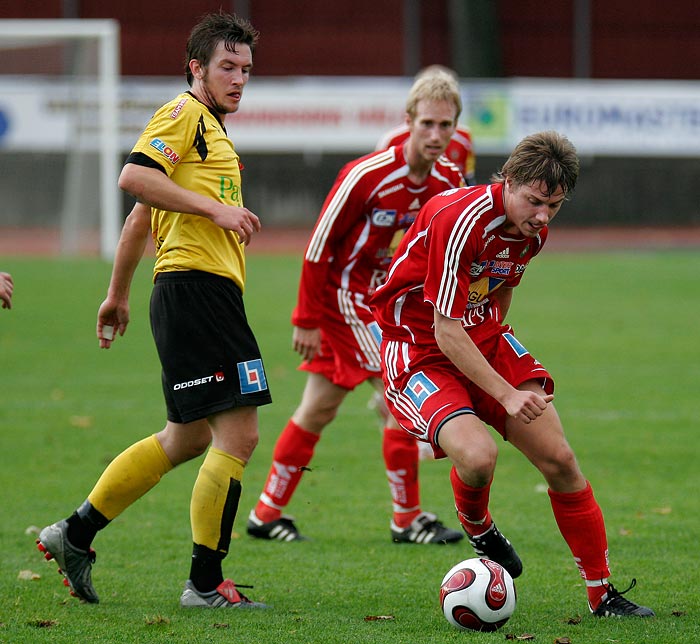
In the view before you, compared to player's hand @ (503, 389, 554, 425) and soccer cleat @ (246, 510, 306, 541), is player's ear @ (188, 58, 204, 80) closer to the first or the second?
player's hand @ (503, 389, 554, 425)

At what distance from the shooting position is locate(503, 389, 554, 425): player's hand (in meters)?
4.16

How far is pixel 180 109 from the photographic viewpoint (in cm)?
443

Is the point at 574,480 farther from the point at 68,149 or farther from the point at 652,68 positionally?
the point at 652,68

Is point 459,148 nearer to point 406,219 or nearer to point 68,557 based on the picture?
point 406,219

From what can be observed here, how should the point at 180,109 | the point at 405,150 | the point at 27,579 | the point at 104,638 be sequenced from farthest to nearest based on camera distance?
Answer: the point at 405,150
the point at 27,579
the point at 180,109
the point at 104,638

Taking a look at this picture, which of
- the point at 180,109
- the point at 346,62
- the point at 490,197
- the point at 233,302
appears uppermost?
the point at 346,62

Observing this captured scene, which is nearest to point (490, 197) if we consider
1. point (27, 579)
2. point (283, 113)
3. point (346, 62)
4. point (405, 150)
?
point (405, 150)

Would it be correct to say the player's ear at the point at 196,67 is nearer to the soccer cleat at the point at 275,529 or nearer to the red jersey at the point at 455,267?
the red jersey at the point at 455,267

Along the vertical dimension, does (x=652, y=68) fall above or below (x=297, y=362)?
above

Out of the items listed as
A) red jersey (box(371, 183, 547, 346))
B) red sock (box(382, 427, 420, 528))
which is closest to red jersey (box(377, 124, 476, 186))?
red sock (box(382, 427, 420, 528))

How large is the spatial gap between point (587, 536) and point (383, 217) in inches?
84.1

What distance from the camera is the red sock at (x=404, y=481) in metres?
5.86

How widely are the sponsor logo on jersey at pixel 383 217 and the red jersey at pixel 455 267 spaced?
3.60 ft

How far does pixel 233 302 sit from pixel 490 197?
1041 mm
